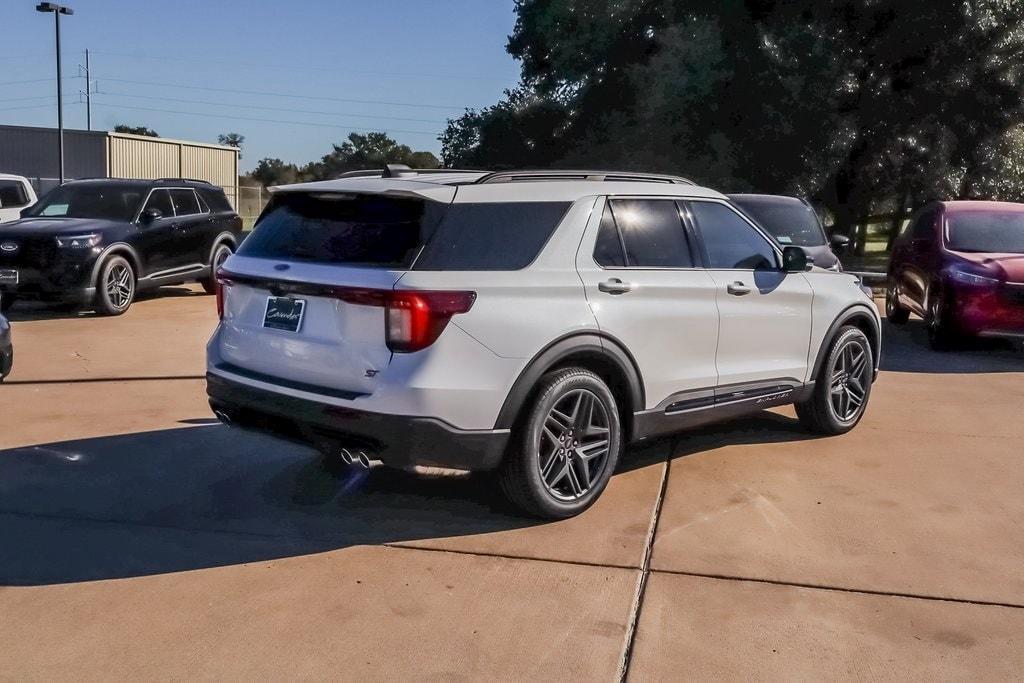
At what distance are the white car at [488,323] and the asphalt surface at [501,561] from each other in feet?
1.50

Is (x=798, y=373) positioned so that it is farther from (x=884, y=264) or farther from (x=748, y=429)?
(x=884, y=264)

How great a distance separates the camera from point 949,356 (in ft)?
38.3

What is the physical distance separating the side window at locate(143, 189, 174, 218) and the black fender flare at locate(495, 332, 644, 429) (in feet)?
35.3

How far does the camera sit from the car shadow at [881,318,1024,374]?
1081 cm

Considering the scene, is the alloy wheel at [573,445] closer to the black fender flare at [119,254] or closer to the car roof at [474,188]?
the car roof at [474,188]

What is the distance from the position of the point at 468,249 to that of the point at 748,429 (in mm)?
3339

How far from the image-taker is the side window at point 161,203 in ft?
49.5

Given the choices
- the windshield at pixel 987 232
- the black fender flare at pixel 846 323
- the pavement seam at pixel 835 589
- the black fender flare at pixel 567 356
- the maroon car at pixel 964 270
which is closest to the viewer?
the pavement seam at pixel 835 589

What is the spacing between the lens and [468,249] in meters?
5.17

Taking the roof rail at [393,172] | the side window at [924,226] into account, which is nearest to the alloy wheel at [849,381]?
the roof rail at [393,172]

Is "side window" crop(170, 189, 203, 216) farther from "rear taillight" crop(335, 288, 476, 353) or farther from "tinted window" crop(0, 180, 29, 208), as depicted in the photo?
"rear taillight" crop(335, 288, 476, 353)

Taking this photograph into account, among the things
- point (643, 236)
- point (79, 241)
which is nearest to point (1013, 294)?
point (643, 236)

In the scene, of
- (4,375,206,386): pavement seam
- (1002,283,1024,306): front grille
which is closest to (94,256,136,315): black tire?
(4,375,206,386): pavement seam

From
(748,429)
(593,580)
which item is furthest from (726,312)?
(593,580)
